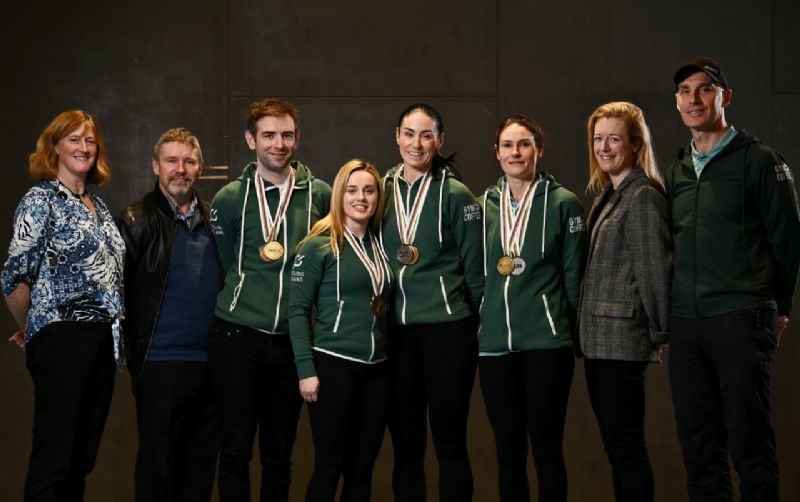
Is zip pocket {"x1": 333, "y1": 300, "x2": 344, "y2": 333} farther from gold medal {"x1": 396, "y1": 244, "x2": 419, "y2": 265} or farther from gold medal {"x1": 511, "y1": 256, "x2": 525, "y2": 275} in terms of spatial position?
gold medal {"x1": 511, "y1": 256, "x2": 525, "y2": 275}

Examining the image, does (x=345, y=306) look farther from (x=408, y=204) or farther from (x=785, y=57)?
(x=785, y=57)

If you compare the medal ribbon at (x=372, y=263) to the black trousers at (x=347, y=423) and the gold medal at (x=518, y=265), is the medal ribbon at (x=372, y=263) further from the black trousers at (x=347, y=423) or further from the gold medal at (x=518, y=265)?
the gold medal at (x=518, y=265)

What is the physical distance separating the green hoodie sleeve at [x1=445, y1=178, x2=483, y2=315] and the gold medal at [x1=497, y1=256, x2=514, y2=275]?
13cm

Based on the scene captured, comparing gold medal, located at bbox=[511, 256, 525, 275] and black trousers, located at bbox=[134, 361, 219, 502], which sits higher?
gold medal, located at bbox=[511, 256, 525, 275]

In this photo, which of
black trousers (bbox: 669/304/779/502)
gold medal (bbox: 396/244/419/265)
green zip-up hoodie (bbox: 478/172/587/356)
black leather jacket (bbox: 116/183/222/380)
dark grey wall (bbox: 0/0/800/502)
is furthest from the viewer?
dark grey wall (bbox: 0/0/800/502)

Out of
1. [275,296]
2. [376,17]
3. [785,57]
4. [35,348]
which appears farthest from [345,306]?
[785,57]

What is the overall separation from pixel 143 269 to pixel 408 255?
→ 1035 millimetres

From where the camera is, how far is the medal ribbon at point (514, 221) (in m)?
3.53

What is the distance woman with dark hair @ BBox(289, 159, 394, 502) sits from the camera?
3418 millimetres

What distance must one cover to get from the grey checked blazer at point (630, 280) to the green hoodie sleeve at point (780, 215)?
333mm

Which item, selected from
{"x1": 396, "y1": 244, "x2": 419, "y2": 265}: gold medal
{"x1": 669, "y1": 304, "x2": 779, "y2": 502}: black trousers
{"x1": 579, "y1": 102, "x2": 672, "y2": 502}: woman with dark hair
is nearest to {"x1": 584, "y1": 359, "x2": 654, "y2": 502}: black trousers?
{"x1": 579, "y1": 102, "x2": 672, "y2": 502}: woman with dark hair

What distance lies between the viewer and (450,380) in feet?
11.6

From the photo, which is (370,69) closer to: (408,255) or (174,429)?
(408,255)

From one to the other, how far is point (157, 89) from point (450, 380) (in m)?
2.61
